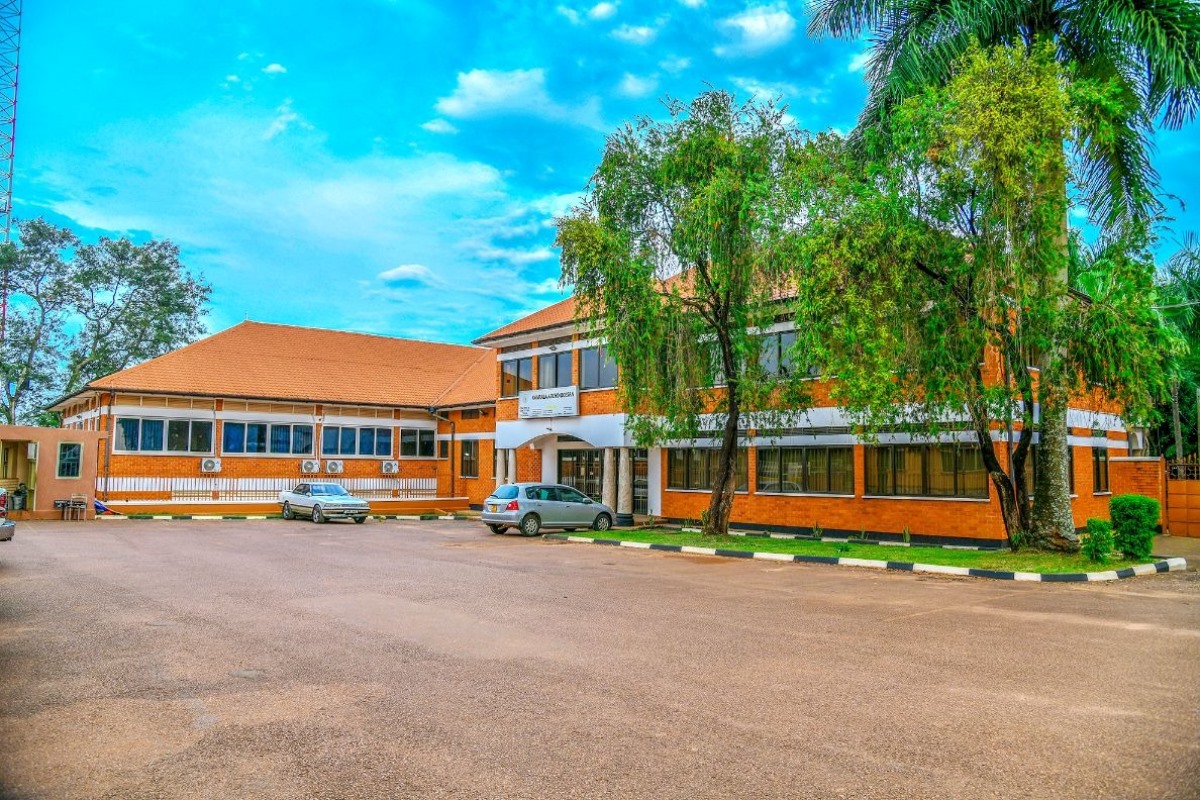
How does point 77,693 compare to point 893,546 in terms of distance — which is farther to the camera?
point 893,546

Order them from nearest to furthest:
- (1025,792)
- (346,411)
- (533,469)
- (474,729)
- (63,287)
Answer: (1025,792) → (474,729) → (533,469) → (346,411) → (63,287)

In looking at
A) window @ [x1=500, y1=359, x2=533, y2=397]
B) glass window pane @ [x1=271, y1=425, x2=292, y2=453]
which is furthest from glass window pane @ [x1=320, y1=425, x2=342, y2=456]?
window @ [x1=500, y1=359, x2=533, y2=397]

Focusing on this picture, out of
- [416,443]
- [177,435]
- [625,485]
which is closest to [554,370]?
[625,485]

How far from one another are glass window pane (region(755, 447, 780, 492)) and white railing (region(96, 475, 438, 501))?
65.6 feet

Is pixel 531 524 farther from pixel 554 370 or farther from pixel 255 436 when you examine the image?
pixel 255 436

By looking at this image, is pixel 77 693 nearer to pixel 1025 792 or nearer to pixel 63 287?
pixel 1025 792

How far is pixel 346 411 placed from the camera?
4019 centimetres

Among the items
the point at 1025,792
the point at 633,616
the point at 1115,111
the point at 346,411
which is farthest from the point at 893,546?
the point at 346,411

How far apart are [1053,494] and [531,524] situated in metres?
13.9

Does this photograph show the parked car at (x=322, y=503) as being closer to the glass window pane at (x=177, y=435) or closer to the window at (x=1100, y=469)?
the glass window pane at (x=177, y=435)

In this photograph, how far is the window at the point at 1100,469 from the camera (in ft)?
84.3

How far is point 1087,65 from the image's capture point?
18.6 m

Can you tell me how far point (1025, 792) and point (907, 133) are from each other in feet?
47.4

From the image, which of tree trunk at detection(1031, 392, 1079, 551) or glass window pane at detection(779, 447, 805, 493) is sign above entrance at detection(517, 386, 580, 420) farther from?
tree trunk at detection(1031, 392, 1079, 551)
